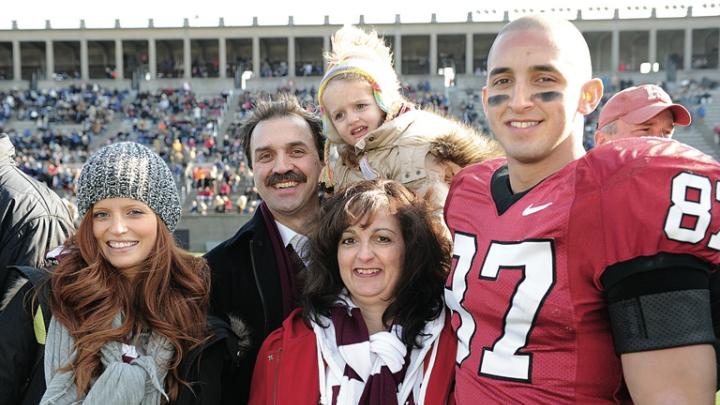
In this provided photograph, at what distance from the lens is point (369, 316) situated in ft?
9.67

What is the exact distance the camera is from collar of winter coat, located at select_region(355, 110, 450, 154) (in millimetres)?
3506

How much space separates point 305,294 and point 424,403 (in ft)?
2.41

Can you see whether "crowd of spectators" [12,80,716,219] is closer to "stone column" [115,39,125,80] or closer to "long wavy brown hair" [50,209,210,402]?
"stone column" [115,39,125,80]

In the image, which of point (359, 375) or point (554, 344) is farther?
point (359, 375)

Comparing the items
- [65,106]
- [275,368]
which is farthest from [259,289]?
[65,106]

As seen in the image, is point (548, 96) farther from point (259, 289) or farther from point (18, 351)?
point (18, 351)

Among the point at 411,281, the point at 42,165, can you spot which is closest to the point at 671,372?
the point at 411,281

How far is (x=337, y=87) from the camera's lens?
387cm

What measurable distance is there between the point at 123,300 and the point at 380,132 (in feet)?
5.14

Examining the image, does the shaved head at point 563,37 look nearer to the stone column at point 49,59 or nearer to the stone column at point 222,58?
the stone column at point 222,58

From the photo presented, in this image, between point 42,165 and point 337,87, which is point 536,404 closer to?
point 337,87

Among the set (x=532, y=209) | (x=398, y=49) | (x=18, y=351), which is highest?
(x=398, y=49)

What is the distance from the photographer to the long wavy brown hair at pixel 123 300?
8.88 ft

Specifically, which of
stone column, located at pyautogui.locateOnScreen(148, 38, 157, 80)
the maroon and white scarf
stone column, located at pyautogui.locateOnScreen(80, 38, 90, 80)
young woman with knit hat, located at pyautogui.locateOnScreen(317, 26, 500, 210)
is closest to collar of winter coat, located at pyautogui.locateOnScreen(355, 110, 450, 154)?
young woman with knit hat, located at pyautogui.locateOnScreen(317, 26, 500, 210)
